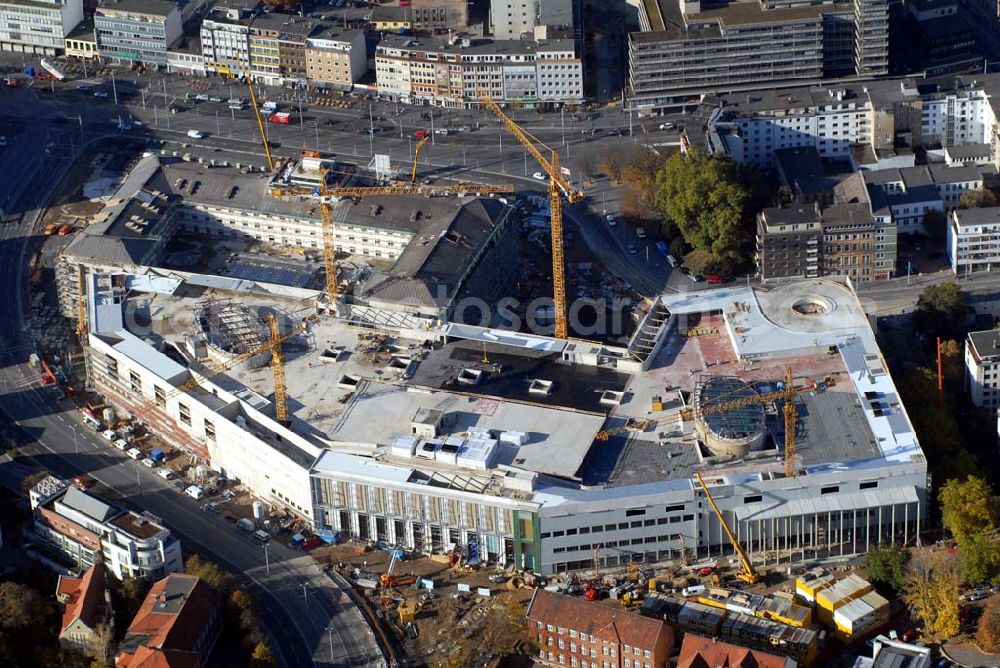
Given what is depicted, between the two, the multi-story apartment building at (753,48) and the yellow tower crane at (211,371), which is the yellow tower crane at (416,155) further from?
the yellow tower crane at (211,371)

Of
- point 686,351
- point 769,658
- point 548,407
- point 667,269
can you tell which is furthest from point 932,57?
point 769,658

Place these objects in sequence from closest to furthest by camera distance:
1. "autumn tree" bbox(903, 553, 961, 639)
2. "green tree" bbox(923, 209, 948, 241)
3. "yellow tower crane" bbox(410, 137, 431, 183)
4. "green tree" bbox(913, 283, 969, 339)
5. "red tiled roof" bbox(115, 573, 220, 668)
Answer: "red tiled roof" bbox(115, 573, 220, 668)
"autumn tree" bbox(903, 553, 961, 639)
"green tree" bbox(913, 283, 969, 339)
"green tree" bbox(923, 209, 948, 241)
"yellow tower crane" bbox(410, 137, 431, 183)

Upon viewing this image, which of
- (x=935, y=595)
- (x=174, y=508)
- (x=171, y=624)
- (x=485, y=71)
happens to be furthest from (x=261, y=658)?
→ (x=485, y=71)

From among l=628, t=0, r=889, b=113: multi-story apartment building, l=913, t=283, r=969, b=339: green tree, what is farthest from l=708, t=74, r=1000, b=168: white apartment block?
l=913, t=283, r=969, b=339: green tree

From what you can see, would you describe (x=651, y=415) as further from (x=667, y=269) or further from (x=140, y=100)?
(x=140, y=100)

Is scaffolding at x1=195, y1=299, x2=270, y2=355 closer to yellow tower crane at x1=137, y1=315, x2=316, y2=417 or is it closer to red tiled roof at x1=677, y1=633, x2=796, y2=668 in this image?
yellow tower crane at x1=137, y1=315, x2=316, y2=417

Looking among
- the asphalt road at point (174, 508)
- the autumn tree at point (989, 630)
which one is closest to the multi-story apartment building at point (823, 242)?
the autumn tree at point (989, 630)

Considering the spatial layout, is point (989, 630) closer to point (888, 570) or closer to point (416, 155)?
point (888, 570)
